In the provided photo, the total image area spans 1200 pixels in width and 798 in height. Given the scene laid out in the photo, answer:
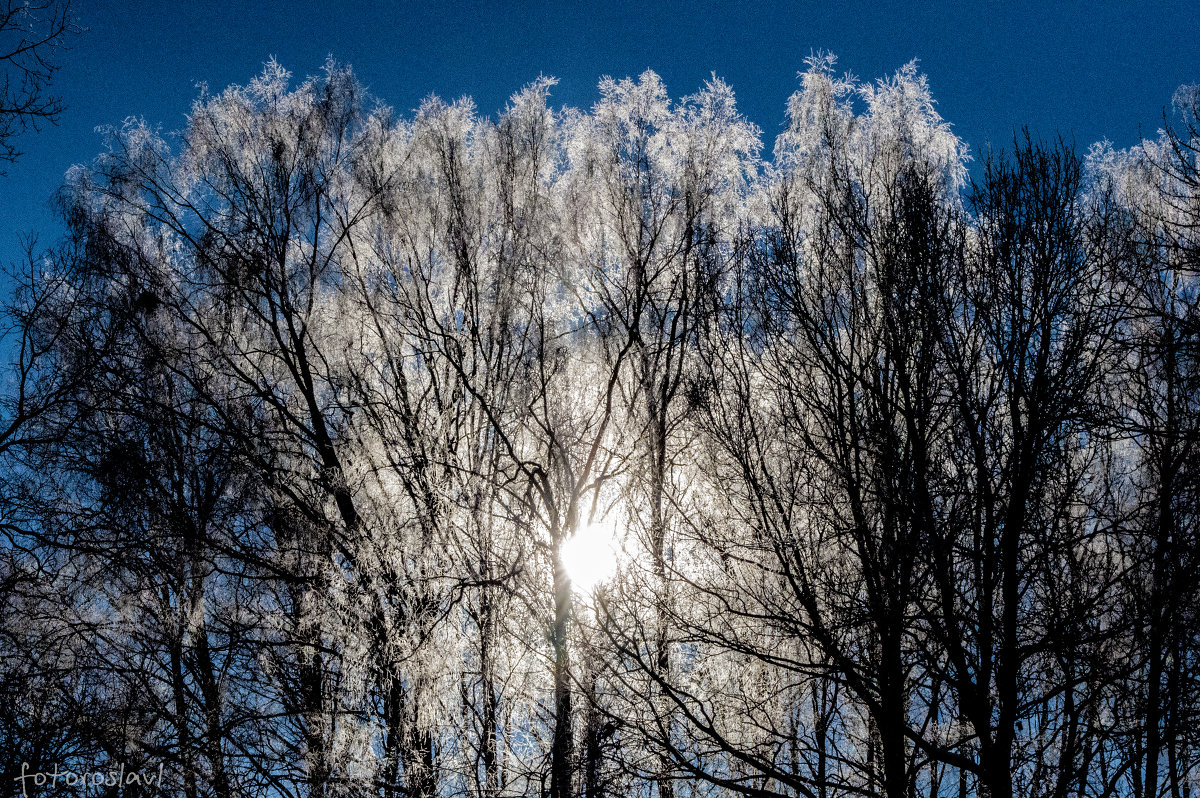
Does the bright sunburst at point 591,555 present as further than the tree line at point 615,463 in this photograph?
Yes

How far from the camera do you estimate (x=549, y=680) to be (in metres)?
7.36

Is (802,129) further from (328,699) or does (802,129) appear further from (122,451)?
(122,451)

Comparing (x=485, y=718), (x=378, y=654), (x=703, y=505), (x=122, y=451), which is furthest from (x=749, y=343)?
(x=122, y=451)

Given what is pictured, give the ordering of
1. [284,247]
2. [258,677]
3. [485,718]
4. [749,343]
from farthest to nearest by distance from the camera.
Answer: [284,247], [258,677], [485,718], [749,343]

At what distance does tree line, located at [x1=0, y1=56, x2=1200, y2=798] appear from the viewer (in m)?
5.18

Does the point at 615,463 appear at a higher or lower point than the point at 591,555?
higher

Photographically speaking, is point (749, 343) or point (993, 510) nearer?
point (993, 510)

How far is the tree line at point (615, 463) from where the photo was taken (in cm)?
518

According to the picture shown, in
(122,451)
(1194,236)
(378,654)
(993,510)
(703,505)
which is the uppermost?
(1194,236)

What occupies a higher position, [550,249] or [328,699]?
[550,249]

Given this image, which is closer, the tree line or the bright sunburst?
the tree line

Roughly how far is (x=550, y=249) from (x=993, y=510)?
614 centimetres

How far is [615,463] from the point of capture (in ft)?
30.7

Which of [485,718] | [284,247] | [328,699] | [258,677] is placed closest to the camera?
[485,718]
